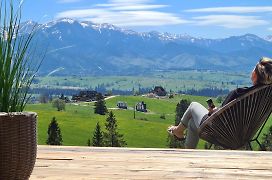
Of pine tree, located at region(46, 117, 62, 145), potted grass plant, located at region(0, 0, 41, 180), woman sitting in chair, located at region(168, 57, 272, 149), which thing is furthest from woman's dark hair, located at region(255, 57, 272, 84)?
pine tree, located at region(46, 117, 62, 145)

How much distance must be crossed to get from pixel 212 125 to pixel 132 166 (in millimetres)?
1691

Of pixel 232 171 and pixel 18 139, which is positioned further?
pixel 232 171

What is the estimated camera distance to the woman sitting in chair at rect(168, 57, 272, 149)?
5.31 m

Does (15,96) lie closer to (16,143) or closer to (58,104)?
(16,143)

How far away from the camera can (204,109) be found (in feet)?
18.0

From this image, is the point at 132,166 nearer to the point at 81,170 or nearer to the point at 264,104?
the point at 81,170

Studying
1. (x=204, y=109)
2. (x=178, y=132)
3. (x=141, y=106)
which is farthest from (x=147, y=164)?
(x=141, y=106)

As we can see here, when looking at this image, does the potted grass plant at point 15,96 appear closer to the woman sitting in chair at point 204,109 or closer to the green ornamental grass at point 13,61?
the green ornamental grass at point 13,61

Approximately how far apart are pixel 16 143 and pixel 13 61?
438mm

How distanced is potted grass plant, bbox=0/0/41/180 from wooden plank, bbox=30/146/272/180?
0.73m

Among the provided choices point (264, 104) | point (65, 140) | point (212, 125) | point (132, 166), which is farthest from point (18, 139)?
point (65, 140)

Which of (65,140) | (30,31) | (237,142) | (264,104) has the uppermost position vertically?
(30,31)

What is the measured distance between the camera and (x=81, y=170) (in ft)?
12.1

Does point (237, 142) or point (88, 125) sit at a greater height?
point (237, 142)
